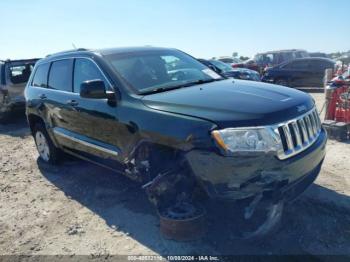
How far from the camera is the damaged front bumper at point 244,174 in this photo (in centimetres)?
278

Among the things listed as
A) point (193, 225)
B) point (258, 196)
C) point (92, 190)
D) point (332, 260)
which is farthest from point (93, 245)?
point (332, 260)

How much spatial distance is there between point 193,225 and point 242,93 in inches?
54.1

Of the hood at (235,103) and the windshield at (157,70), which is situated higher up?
the windshield at (157,70)

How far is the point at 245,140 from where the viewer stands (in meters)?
2.81

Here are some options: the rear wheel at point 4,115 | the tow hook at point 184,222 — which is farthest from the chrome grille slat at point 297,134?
the rear wheel at point 4,115

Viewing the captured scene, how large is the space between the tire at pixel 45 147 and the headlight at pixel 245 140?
3.85 m

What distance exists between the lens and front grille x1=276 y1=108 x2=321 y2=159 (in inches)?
115

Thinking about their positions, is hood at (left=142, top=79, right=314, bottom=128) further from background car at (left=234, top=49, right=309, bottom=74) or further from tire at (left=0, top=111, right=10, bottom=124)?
background car at (left=234, top=49, right=309, bottom=74)

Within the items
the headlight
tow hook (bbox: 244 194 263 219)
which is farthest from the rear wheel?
tow hook (bbox: 244 194 263 219)

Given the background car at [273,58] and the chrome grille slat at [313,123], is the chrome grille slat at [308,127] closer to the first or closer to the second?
the chrome grille slat at [313,123]

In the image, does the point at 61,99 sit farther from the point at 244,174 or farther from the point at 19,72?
the point at 19,72

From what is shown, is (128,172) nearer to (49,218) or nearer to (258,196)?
(49,218)

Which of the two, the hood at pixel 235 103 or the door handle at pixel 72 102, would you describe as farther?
the door handle at pixel 72 102

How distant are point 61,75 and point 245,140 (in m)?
3.35
